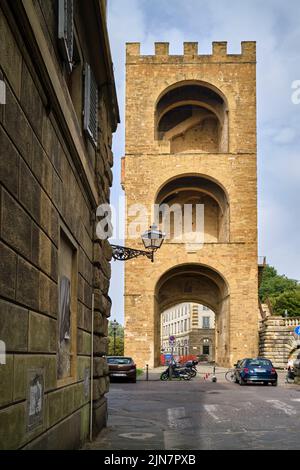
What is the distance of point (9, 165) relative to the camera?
440 cm

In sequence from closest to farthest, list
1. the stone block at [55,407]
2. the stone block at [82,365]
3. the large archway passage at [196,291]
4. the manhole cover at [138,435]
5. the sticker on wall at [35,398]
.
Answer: the sticker on wall at [35,398] < the stone block at [55,407] < the stone block at [82,365] < the manhole cover at [138,435] < the large archway passage at [196,291]

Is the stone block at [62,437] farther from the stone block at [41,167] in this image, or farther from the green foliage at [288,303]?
the green foliage at [288,303]

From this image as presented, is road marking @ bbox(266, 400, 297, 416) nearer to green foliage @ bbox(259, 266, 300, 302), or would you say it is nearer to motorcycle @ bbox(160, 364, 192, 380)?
motorcycle @ bbox(160, 364, 192, 380)

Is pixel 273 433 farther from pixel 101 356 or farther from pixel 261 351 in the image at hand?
pixel 261 351

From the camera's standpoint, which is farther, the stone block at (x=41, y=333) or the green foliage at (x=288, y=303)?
the green foliage at (x=288, y=303)

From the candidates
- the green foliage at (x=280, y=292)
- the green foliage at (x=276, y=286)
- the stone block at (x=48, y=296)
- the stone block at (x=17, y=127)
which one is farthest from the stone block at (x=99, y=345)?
the green foliage at (x=276, y=286)

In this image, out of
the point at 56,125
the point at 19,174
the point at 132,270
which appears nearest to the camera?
the point at 19,174

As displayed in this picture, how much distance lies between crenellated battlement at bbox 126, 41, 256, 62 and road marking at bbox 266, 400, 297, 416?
32.4 m

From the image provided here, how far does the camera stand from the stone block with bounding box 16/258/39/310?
476 cm

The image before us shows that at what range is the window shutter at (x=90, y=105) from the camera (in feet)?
29.1

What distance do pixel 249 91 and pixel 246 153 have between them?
15.1 ft

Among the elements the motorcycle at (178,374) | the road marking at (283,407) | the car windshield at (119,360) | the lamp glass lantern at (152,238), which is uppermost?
the lamp glass lantern at (152,238)

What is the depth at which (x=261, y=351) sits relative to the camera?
44312mm
